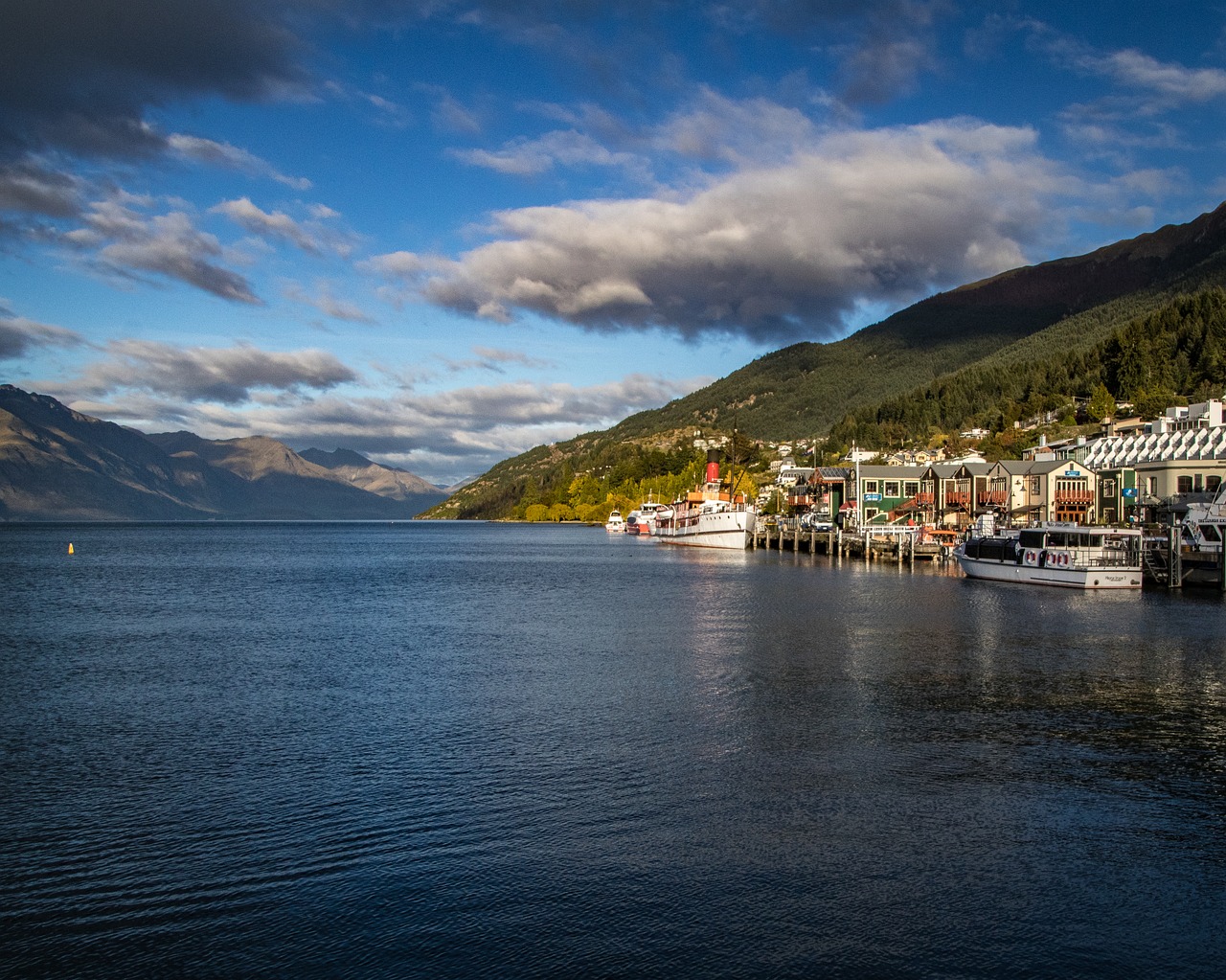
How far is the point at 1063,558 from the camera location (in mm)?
73875

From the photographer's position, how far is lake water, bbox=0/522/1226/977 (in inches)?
517

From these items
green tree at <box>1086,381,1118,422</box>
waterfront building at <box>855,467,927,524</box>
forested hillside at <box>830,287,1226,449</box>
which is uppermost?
forested hillside at <box>830,287,1226,449</box>

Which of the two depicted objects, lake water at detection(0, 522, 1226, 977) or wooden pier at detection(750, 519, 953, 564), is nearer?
lake water at detection(0, 522, 1226, 977)

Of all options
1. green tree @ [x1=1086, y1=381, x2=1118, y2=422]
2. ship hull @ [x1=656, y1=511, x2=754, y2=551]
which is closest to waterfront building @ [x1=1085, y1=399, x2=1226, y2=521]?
ship hull @ [x1=656, y1=511, x2=754, y2=551]

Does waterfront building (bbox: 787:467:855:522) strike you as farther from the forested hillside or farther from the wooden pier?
the forested hillside

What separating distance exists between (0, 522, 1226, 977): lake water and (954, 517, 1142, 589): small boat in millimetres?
31599

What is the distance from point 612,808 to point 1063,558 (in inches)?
2554

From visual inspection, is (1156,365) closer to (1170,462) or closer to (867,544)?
(867,544)

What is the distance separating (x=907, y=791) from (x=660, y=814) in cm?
522

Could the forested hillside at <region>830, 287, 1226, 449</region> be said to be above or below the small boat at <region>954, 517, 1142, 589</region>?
above

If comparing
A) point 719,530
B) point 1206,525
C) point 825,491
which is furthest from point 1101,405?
point 1206,525

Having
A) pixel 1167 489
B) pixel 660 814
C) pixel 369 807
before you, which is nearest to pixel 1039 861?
pixel 660 814

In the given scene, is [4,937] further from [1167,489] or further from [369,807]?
[1167,489]

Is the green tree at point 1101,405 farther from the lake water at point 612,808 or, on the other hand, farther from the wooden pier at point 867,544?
the lake water at point 612,808
